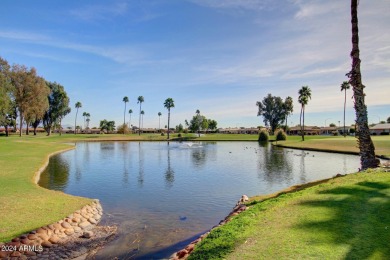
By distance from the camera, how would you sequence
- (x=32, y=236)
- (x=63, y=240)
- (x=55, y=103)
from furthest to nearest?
(x=55, y=103)
(x=63, y=240)
(x=32, y=236)

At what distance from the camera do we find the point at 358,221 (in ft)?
25.9

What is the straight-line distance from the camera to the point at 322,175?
26.8 meters

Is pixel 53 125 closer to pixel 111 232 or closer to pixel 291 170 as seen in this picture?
pixel 291 170

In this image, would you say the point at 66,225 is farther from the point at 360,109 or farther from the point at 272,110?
the point at 272,110

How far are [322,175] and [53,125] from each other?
106856 millimetres

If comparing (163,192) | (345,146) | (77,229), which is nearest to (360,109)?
(163,192)

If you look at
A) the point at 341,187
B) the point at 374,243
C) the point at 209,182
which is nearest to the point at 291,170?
the point at 209,182

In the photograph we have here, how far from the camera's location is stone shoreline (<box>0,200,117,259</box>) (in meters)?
9.46

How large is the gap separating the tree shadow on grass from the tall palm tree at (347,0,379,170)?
655 centimetres

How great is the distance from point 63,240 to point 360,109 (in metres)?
16.8

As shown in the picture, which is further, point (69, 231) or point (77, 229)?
point (77, 229)

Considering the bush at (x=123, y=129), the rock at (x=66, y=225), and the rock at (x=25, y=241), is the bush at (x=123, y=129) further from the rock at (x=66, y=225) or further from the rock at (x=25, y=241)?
the rock at (x=25, y=241)

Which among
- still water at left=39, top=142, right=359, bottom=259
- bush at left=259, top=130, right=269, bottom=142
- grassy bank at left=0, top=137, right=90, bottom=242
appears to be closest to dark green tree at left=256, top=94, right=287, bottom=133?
bush at left=259, top=130, right=269, bottom=142

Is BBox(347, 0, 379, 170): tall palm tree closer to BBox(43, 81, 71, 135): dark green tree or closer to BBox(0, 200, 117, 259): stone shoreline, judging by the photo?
BBox(0, 200, 117, 259): stone shoreline
